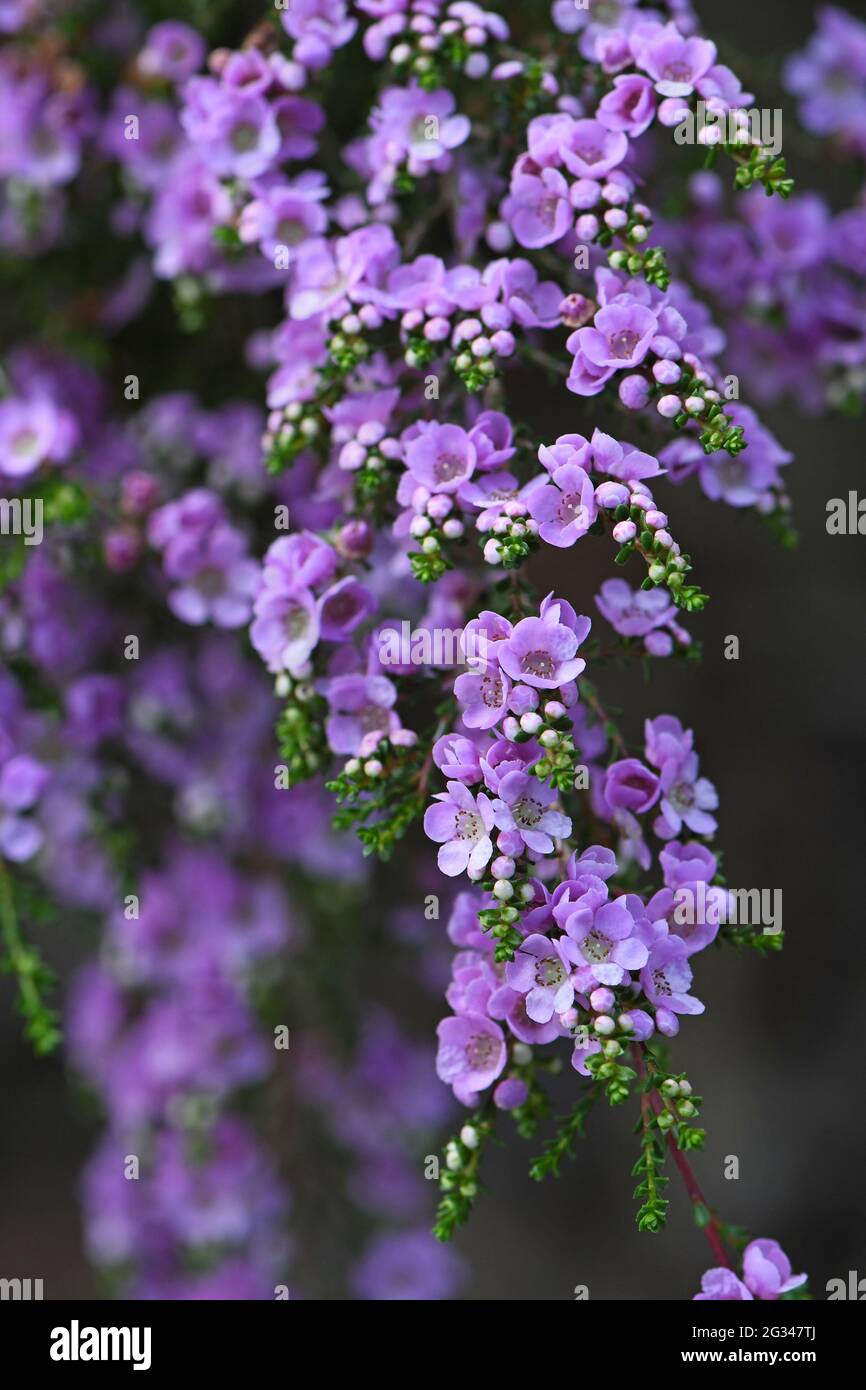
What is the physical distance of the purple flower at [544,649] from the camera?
1.40 metres

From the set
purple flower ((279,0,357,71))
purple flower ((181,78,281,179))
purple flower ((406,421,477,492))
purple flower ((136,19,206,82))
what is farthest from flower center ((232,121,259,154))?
purple flower ((406,421,477,492))

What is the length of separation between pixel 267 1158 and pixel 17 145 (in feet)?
6.57

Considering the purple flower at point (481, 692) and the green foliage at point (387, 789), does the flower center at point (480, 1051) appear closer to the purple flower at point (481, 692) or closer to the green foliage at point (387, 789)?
the green foliage at point (387, 789)

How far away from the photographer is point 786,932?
3.32 meters

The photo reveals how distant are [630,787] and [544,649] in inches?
9.6

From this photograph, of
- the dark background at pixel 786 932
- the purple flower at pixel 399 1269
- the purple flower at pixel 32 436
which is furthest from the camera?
the dark background at pixel 786 932

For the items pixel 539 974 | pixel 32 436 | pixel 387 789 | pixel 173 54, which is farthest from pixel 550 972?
pixel 173 54

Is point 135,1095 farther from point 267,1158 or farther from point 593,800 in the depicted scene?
point 593,800

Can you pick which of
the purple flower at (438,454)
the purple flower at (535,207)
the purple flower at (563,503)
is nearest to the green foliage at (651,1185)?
the purple flower at (563,503)

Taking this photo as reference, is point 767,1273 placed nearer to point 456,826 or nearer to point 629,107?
point 456,826

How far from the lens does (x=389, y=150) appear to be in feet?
5.88

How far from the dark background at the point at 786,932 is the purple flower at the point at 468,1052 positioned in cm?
176

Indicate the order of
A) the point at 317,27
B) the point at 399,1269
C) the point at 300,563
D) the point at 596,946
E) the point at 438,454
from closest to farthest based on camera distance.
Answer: the point at 596,946
the point at 438,454
the point at 300,563
the point at 317,27
the point at 399,1269
